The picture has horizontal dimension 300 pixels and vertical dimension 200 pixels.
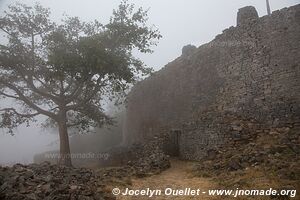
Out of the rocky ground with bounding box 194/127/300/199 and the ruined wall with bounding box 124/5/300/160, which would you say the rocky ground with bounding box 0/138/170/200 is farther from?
the ruined wall with bounding box 124/5/300/160

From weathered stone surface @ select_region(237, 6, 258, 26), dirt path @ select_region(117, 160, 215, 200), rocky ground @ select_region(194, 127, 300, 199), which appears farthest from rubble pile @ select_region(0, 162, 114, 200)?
weathered stone surface @ select_region(237, 6, 258, 26)

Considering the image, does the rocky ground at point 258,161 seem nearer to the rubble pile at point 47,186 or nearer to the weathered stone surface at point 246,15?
the rubble pile at point 47,186

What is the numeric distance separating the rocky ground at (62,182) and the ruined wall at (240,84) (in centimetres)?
343

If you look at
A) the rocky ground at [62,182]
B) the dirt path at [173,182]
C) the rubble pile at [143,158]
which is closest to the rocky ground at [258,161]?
the dirt path at [173,182]

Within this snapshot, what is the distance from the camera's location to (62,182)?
9.08 meters

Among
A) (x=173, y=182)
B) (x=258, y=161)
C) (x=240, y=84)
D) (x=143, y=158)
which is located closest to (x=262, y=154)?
(x=258, y=161)

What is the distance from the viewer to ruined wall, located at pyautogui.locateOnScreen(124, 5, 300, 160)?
43.7 feet

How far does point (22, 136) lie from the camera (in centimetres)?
9594

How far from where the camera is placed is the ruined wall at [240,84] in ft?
43.7

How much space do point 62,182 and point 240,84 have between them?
33.6 feet

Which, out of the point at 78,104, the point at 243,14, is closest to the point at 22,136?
the point at 78,104

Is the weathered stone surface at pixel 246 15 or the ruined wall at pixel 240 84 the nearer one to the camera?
the ruined wall at pixel 240 84

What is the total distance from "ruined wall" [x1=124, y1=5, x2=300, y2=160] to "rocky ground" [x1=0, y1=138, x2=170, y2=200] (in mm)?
3427

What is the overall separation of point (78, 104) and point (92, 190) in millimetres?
9558
